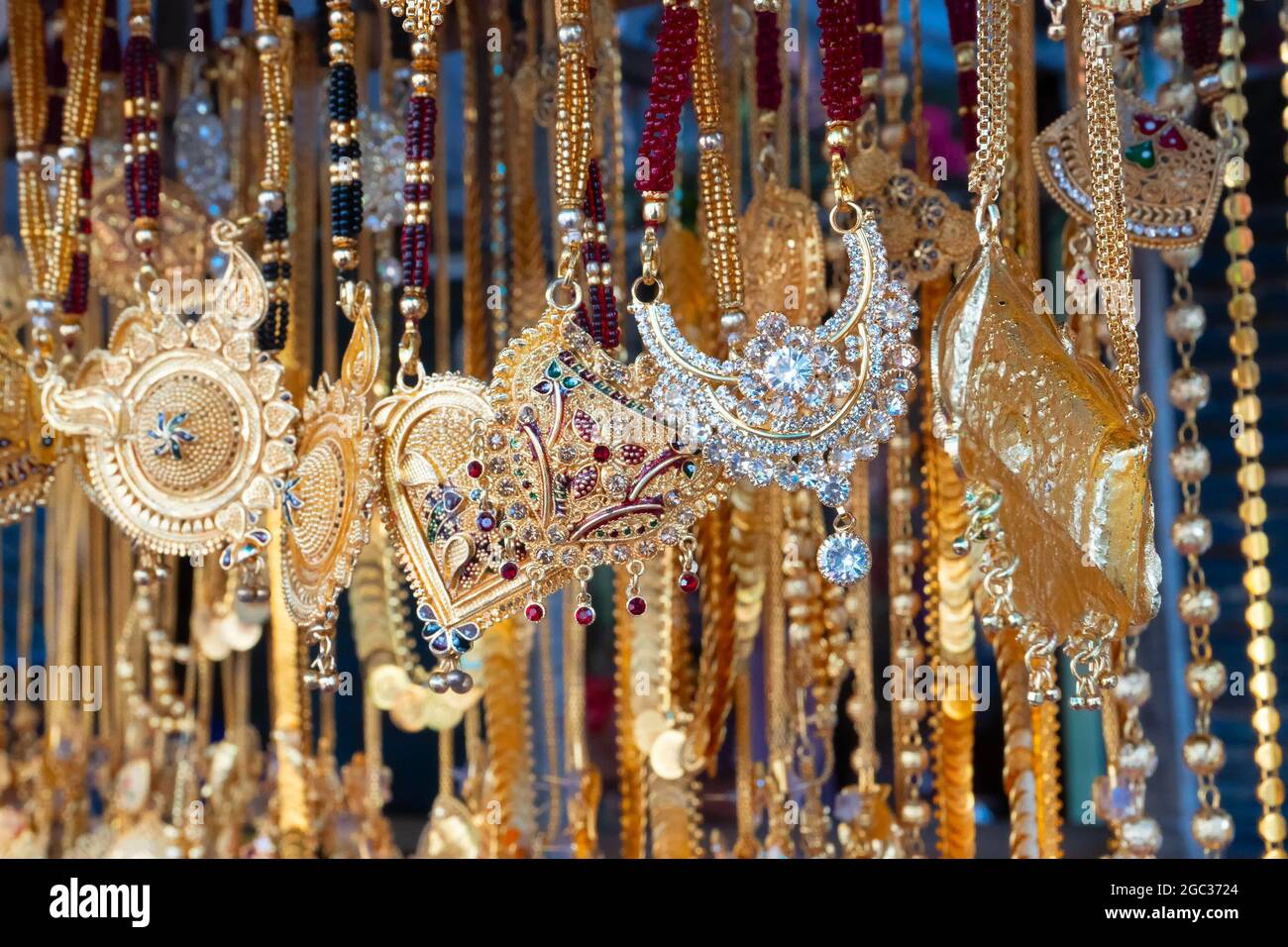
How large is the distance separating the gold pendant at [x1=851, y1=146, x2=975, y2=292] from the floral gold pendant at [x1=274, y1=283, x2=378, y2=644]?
506 millimetres

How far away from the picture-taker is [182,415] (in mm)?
1552

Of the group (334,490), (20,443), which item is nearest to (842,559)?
(334,490)

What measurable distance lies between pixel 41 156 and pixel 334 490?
23.1 inches

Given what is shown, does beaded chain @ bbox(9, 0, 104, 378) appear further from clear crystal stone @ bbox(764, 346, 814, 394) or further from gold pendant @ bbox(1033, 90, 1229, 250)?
gold pendant @ bbox(1033, 90, 1229, 250)

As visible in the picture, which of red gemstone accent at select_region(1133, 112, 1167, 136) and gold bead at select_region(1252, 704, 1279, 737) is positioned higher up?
red gemstone accent at select_region(1133, 112, 1167, 136)

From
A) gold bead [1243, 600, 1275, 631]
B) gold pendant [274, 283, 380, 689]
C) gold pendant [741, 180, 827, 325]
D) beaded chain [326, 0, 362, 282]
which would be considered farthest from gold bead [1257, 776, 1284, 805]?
beaded chain [326, 0, 362, 282]

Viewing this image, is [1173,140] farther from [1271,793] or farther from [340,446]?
[340,446]

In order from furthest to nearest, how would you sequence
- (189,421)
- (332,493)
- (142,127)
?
(142,127), (189,421), (332,493)

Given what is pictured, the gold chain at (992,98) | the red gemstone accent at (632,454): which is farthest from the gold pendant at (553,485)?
the gold chain at (992,98)

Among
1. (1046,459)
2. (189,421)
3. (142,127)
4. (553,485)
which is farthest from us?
(142,127)

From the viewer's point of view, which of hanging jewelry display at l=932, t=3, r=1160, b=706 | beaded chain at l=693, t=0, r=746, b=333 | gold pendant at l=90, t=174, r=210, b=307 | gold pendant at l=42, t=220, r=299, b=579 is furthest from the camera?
gold pendant at l=90, t=174, r=210, b=307

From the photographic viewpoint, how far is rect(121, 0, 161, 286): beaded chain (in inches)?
64.1

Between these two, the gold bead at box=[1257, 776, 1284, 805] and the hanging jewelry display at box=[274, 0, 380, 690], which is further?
the gold bead at box=[1257, 776, 1284, 805]
